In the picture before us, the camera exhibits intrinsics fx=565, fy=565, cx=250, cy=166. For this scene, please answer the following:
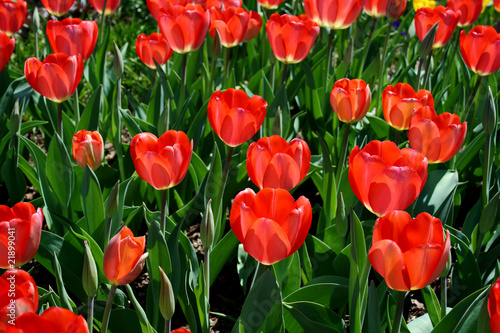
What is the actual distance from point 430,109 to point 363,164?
1.42ft

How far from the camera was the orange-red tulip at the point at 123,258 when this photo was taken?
3.40 ft

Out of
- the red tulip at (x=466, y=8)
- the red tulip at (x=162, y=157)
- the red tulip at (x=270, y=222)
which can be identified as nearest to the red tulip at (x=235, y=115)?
the red tulip at (x=162, y=157)

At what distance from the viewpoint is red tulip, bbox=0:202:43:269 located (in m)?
1.08

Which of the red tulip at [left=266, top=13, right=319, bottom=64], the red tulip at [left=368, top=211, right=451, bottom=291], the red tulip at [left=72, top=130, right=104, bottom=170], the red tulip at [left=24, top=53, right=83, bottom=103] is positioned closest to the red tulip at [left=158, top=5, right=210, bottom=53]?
the red tulip at [left=266, top=13, right=319, bottom=64]

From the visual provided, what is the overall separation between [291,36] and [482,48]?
2.17 ft

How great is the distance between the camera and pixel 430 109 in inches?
60.3

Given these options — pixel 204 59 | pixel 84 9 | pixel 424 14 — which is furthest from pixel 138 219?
pixel 84 9

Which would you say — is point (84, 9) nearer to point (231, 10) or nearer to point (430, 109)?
point (231, 10)

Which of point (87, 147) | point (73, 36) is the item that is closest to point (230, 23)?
point (73, 36)

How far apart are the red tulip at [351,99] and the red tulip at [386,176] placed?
0.40m

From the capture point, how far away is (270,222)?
104 centimetres

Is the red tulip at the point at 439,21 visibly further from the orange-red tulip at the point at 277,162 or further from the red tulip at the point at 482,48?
the orange-red tulip at the point at 277,162

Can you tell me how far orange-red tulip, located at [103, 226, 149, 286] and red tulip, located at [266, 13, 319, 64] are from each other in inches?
46.6

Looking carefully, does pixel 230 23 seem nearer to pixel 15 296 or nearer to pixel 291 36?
pixel 291 36
